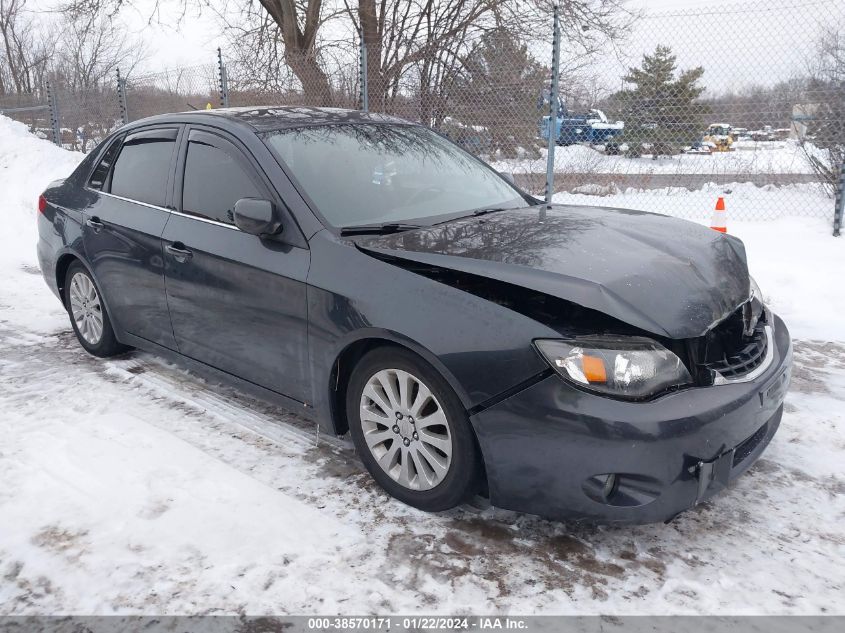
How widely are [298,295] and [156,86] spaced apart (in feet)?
42.4

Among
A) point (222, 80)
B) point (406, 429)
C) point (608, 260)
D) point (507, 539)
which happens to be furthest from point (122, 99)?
point (507, 539)

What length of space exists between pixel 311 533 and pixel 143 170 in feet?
8.68

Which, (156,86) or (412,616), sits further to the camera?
(156,86)

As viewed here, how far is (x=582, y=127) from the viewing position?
9023 mm

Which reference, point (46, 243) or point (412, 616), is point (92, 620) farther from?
point (46, 243)

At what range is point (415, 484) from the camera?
2.81 metres

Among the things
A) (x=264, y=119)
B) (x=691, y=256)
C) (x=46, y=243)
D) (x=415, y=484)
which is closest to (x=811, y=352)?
(x=691, y=256)

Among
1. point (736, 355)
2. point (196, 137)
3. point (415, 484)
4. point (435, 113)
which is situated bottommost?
point (415, 484)

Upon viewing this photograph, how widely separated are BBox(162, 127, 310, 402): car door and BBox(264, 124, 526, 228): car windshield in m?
0.23

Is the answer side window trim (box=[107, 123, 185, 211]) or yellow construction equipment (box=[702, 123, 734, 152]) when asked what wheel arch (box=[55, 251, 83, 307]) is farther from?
yellow construction equipment (box=[702, 123, 734, 152])

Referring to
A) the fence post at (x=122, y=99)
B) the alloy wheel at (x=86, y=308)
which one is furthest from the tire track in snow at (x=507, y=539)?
the fence post at (x=122, y=99)

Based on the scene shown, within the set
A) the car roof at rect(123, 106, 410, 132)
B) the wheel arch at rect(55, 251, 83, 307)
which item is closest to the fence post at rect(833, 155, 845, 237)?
the car roof at rect(123, 106, 410, 132)

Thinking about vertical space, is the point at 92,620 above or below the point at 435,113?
below

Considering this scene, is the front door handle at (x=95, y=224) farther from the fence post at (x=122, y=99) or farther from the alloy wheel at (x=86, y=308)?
the fence post at (x=122, y=99)
